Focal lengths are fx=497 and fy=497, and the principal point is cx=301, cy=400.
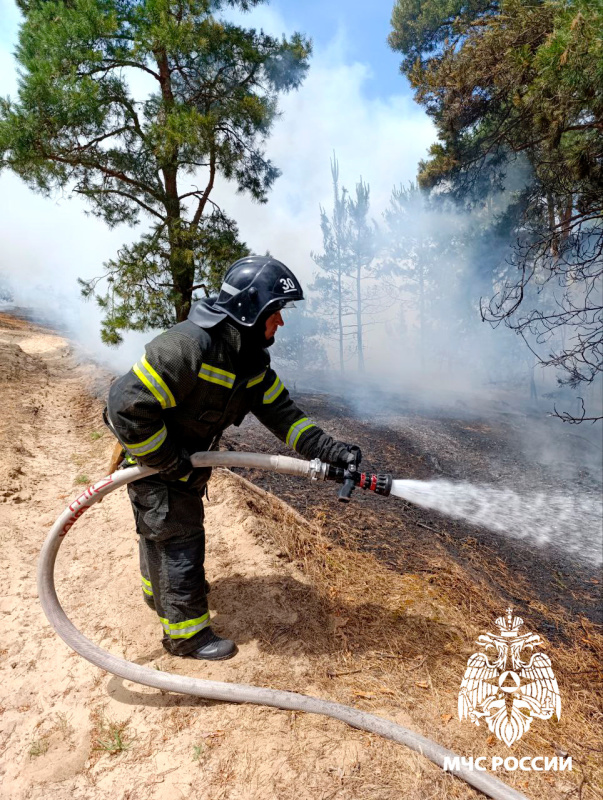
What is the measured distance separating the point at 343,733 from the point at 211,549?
1801mm

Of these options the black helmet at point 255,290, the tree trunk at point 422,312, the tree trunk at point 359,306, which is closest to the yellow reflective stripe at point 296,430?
the black helmet at point 255,290

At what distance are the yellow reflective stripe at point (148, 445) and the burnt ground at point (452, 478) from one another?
7.58 ft

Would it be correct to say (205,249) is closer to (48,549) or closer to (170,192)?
(170,192)

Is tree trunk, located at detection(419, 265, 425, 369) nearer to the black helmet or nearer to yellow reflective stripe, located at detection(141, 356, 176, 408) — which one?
the black helmet

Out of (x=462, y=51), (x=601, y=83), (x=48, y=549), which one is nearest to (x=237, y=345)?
(x=48, y=549)

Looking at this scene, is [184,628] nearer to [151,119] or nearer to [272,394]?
[272,394]

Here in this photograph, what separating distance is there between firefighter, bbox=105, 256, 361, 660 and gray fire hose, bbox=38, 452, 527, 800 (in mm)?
187

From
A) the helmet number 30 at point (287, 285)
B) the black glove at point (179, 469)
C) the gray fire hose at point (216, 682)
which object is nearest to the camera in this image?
the gray fire hose at point (216, 682)

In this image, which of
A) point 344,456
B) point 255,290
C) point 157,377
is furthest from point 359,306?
point 157,377

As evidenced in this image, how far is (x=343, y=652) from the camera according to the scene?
2.97m

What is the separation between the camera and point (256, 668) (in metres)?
2.79

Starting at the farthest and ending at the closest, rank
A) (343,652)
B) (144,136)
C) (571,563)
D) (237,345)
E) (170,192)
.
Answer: (170,192) → (144,136) → (571,563) → (343,652) → (237,345)

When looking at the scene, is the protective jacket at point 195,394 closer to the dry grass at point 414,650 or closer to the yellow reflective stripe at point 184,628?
the yellow reflective stripe at point 184,628

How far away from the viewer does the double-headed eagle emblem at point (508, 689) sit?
2.60m
